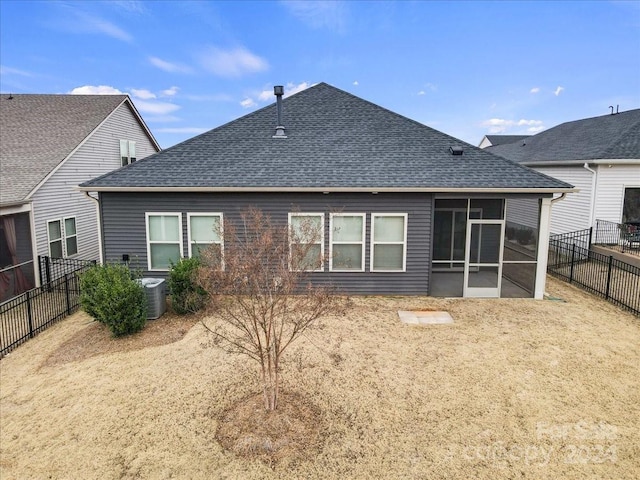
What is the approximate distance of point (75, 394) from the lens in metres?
6.39

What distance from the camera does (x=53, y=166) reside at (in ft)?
44.5

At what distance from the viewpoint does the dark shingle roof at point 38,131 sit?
1293cm

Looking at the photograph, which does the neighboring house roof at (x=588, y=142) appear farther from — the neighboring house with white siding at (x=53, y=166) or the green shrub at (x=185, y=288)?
the neighboring house with white siding at (x=53, y=166)

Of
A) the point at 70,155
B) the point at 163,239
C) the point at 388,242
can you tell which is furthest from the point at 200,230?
the point at 70,155

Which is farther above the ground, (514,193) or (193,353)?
(514,193)

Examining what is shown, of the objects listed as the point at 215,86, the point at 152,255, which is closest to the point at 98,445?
the point at 152,255


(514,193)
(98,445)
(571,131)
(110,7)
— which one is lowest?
(98,445)

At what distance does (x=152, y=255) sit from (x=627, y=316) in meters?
12.8

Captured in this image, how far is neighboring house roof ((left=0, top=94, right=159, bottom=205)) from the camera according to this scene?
1290 cm

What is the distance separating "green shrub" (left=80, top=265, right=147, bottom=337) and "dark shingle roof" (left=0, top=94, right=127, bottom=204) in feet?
A: 16.9

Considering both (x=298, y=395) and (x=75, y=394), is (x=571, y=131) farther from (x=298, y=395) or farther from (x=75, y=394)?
(x=75, y=394)

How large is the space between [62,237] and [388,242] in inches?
458

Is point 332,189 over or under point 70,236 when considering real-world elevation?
over

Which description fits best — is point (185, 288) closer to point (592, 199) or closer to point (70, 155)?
point (70, 155)
